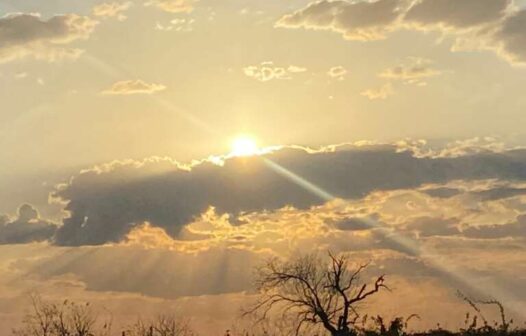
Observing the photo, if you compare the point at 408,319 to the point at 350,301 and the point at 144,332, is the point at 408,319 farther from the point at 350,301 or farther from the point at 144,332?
the point at 144,332

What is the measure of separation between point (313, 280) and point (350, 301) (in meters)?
4.41

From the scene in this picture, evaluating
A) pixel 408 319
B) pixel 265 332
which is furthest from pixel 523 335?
pixel 265 332

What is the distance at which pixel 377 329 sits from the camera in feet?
184

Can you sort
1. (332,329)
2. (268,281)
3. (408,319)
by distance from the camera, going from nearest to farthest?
(408,319)
(332,329)
(268,281)

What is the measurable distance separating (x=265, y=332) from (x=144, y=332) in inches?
696

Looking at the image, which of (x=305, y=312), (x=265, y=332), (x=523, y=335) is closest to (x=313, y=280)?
(x=305, y=312)

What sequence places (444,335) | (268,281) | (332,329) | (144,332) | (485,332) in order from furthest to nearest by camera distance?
(144,332) → (268,281) → (332,329) → (444,335) → (485,332)

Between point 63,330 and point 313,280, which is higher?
point 313,280

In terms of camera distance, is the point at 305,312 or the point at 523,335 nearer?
the point at 523,335

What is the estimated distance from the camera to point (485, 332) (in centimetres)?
4209

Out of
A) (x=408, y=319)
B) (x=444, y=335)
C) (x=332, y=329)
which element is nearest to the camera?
(x=408, y=319)

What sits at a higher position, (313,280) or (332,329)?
(313,280)

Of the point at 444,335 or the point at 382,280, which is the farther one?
the point at 382,280

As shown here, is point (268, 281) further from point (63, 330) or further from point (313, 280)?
point (63, 330)
